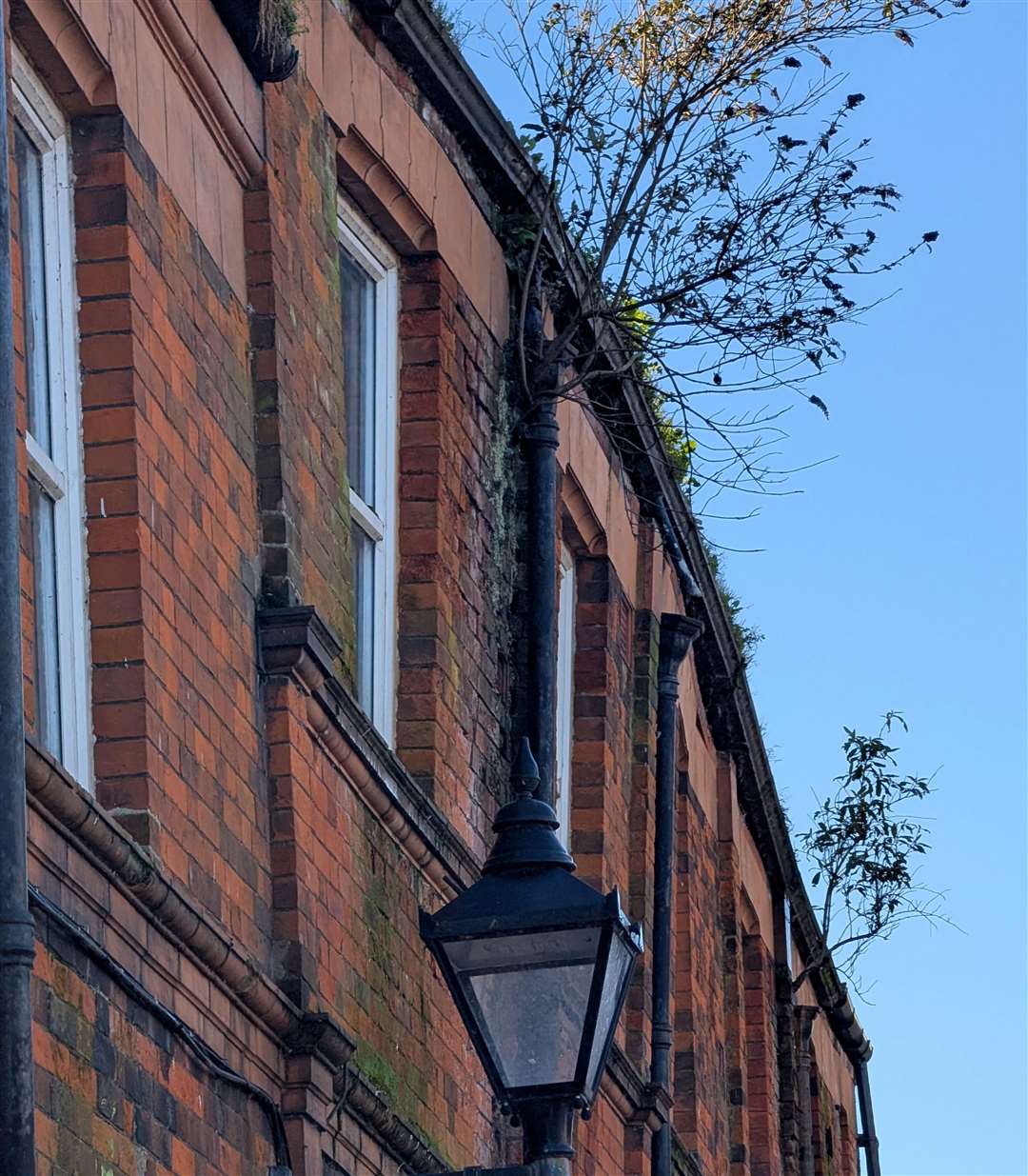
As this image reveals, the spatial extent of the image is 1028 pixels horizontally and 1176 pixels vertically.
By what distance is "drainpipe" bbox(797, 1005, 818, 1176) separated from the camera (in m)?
20.5

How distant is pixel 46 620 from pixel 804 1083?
45.9ft

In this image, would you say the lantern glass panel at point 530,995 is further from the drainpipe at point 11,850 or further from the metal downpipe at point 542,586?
the metal downpipe at point 542,586

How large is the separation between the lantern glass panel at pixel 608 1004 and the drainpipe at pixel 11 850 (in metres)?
1.71

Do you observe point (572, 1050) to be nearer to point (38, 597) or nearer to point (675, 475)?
point (38, 597)

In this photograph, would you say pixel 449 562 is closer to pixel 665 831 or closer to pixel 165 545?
pixel 165 545

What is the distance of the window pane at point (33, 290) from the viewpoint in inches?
297

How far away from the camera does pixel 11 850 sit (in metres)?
5.64

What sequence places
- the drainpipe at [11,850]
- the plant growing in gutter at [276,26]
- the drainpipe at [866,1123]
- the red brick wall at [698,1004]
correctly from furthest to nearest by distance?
the drainpipe at [866,1123] < the red brick wall at [698,1004] < the plant growing in gutter at [276,26] < the drainpipe at [11,850]

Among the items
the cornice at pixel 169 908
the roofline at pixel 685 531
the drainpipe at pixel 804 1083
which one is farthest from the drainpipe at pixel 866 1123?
the cornice at pixel 169 908

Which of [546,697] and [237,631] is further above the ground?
[546,697]

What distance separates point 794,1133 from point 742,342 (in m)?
9.94

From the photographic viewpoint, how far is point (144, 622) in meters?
7.57

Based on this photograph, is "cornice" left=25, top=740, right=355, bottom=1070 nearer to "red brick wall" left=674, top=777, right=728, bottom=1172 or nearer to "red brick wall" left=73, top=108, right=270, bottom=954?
"red brick wall" left=73, top=108, right=270, bottom=954

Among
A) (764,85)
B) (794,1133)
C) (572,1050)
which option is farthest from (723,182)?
(794,1133)
